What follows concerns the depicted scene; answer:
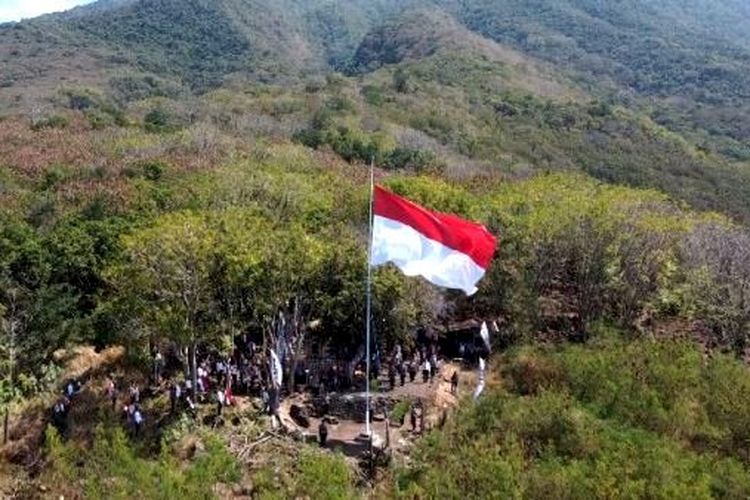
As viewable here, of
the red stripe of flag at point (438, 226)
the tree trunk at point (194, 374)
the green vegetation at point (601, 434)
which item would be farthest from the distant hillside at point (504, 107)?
the red stripe of flag at point (438, 226)

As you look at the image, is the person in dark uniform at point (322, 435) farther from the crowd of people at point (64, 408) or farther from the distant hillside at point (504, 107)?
the distant hillside at point (504, 107)

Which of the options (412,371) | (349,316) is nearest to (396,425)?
(412,371)

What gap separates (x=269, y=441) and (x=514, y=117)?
402 feet

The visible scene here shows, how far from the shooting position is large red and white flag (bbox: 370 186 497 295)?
18.6 m

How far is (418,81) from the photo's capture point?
511ft

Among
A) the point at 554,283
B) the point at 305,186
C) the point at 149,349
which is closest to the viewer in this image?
the point at 149,349

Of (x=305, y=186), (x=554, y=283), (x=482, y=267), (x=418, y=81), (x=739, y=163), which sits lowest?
(x=739, y=163)

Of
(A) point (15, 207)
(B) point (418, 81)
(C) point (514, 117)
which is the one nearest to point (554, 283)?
(A) point (15, 207)

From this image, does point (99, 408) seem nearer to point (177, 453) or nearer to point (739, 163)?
point (177, 453)

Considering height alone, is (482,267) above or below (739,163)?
above

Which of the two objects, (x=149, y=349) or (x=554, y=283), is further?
(x=554, y=283)

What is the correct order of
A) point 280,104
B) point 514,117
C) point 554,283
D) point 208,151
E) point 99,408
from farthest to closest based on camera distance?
point 514,117 < point 280,104 < point 208,151 < point 554,283 < point 99,408

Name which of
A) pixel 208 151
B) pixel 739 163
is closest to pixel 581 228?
pixel 208 151

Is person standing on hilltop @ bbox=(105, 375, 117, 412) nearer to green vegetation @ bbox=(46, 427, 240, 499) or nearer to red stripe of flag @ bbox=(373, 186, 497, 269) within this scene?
green vegetation @ bbox=(46, 427, 240, 499)
